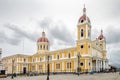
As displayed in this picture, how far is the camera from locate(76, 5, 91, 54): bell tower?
2019 inches

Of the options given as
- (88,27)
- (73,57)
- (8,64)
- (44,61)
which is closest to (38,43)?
(44,61)

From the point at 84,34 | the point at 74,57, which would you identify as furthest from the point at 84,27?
the point at 74,57

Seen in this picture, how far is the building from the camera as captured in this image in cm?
5144

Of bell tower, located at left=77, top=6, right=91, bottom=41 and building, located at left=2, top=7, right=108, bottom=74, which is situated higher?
bell tower, located at left=77, top=6, right=91, bottom=41

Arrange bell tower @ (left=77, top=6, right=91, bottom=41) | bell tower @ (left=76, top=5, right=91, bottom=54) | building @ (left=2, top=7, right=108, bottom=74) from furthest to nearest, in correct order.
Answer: bell tower @ (left=77, top=6, right=91, bottom=41) < building @ (left=2, top=7, right=108, bottom=74) < bell tower @ (left=76, top=5, right=91, bottom=54)

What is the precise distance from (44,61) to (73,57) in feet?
55.7

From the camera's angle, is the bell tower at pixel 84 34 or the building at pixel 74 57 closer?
the bell tower at pixel 84 34

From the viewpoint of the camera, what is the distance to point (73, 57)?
183 ft

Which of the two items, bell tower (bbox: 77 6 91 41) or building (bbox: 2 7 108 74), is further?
bell tower (bbox: 77 6 91 41)

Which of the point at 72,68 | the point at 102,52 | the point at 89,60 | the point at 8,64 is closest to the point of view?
the point at 89,60

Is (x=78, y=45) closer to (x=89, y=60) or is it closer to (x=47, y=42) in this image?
(x=89, y=60)

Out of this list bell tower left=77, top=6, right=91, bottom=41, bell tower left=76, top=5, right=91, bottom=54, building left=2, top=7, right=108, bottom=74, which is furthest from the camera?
bell tower left=77, top=6, right=91, bottom=41

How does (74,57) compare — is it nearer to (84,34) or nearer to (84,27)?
(84,34)

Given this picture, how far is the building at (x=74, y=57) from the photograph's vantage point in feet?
169
